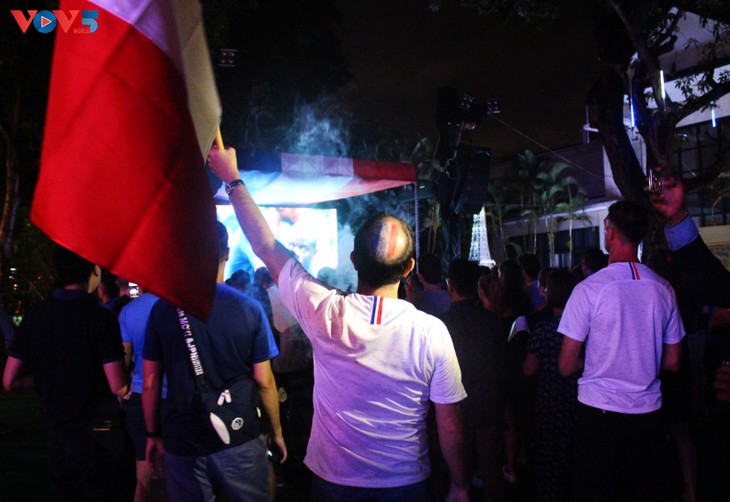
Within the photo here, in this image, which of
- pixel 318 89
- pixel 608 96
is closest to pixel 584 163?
pixel 318 89

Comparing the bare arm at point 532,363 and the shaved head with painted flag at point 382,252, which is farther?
the bare arm at point 532,363

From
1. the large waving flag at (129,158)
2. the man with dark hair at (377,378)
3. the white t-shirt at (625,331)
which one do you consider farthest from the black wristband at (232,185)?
the white t-shirt at (625,331)

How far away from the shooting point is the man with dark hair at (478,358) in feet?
15.0

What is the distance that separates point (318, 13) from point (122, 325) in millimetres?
19010

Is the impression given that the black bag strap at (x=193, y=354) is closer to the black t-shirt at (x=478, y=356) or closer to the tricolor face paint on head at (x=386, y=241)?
the tricolor face paint on head at (x=386, y=241)

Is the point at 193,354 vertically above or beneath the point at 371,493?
above

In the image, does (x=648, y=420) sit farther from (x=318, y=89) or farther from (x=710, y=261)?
(x=318, y=89)

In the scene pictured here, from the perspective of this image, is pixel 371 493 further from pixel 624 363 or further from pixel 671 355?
pixel 671 355

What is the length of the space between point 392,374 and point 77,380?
2006 millimetres

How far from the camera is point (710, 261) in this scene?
294cm

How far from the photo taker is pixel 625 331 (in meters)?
3.47

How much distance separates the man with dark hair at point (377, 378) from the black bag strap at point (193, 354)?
3.33 ft

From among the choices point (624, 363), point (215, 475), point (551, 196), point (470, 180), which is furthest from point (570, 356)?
point (551, 196)

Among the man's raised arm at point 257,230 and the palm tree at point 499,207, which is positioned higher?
the palm tree at point 499,207
